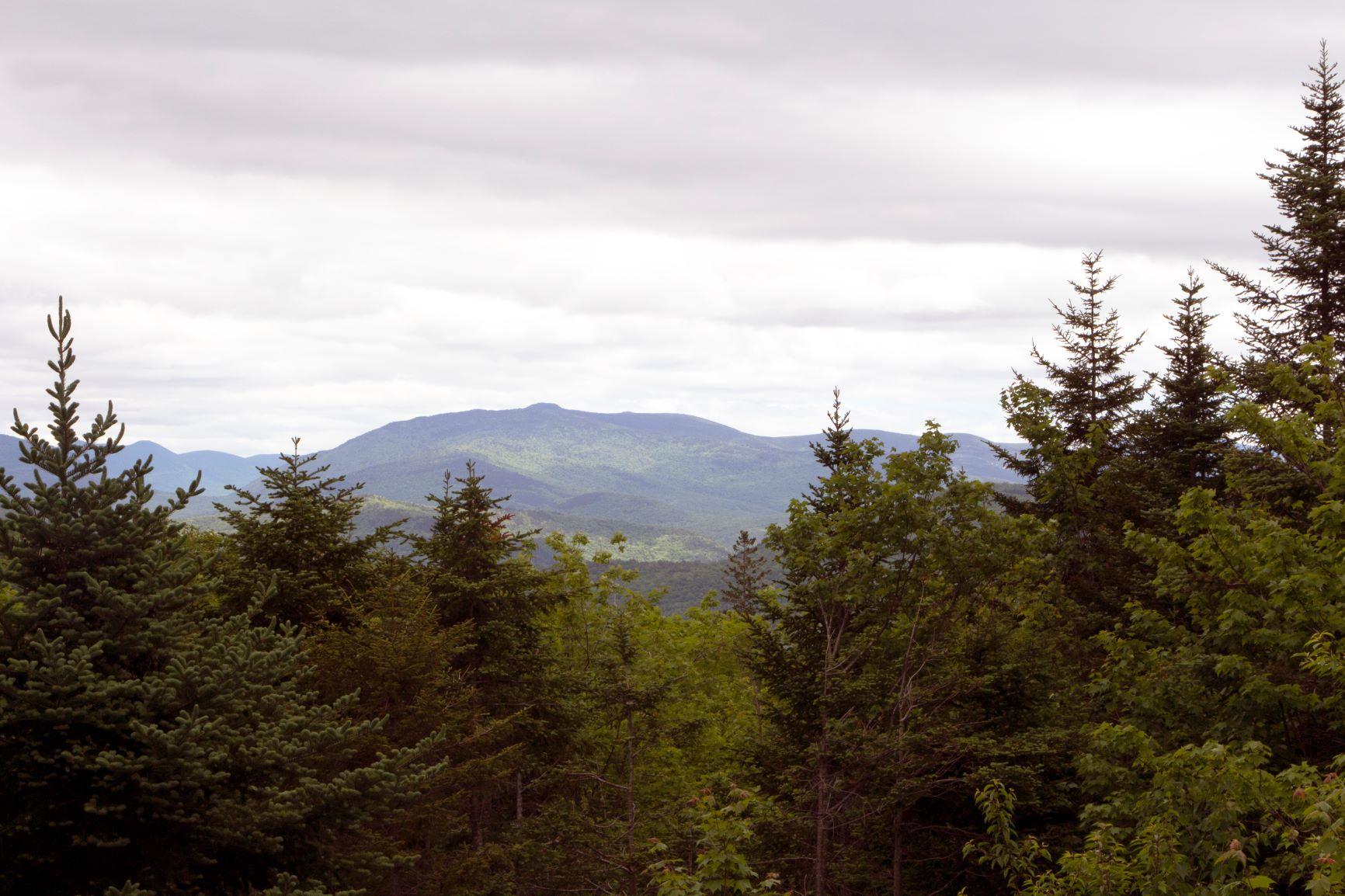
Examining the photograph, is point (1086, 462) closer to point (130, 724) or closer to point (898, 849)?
point (898, 849)

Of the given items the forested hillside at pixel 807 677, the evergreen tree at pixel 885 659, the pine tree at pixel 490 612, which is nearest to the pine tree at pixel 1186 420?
the forested hillside at pixel 807 677

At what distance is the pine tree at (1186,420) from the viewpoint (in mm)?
26031

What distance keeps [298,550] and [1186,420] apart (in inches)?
936

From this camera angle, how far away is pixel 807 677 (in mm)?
19391

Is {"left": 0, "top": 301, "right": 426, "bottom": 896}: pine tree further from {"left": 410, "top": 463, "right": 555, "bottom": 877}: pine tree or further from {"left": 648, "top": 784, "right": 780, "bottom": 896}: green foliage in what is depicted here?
{"left": 410, "top": 463, "right": 555, "bottom": 877}: pine tree

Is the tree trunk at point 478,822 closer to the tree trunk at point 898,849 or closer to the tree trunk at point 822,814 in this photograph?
the tree trunk at point 822,814

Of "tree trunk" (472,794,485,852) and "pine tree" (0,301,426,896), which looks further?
"tree trunk" (472,794,485,852)

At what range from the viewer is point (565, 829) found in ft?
70.3

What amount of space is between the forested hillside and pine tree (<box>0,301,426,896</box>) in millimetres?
43

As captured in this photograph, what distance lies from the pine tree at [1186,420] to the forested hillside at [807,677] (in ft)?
0.39

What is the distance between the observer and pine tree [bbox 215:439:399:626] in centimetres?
1978

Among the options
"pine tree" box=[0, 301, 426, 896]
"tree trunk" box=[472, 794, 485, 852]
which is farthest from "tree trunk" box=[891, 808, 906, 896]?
"pine tree" box=[0, 301, 426, 896]

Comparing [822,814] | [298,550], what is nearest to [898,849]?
[822,814]

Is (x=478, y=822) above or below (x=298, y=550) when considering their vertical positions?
below
